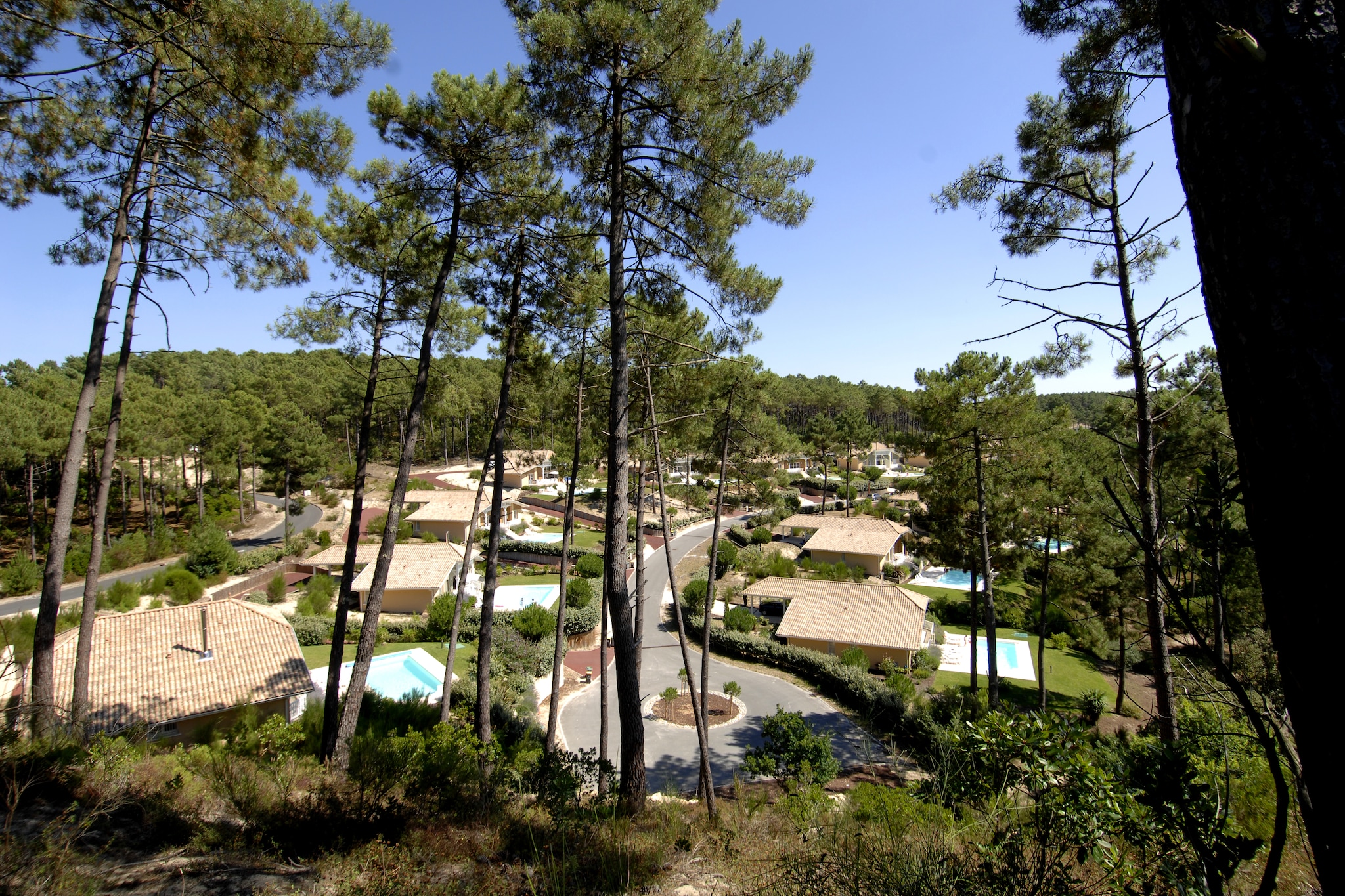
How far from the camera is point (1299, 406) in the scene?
49.0 inches

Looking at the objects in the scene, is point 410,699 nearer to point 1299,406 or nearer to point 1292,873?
point 1292,873

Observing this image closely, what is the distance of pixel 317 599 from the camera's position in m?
20.5

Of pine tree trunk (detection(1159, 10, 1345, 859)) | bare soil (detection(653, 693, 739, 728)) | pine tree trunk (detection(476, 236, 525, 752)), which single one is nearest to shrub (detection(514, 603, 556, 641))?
bare soil (detection(653, 693, 739, 728))

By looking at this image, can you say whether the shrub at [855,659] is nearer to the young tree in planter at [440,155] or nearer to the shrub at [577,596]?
the shrub at [577,596]

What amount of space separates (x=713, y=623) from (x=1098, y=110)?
19258 millimetres

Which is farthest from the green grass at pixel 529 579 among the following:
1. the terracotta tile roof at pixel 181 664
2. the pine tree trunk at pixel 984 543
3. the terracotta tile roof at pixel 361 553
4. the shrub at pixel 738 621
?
the pine tree trunk at pixel 984 543

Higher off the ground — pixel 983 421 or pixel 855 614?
pixel 983 421

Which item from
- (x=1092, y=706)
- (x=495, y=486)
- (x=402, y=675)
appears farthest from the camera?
(x=1092, y=706)

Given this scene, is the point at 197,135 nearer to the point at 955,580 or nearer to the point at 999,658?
the point at 999,658

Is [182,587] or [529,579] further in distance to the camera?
[529,579]

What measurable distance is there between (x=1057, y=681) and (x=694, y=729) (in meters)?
13.0

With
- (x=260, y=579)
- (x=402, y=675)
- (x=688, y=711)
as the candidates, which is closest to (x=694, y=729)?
(x=688, y=711)

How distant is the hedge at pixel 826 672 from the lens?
15.1 metres

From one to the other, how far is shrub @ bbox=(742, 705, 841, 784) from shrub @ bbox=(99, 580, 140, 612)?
19.9m
